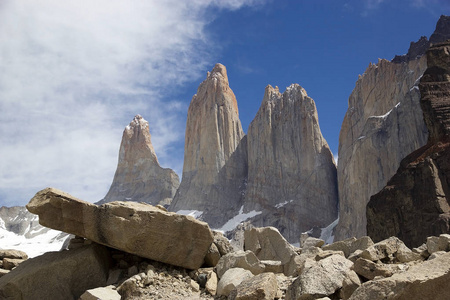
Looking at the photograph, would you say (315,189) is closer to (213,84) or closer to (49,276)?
(213,84)

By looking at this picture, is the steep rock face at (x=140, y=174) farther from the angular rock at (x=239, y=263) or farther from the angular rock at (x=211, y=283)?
the angular rock at (x=211, y=283)

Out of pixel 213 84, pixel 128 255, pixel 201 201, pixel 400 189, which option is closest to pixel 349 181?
pixel 400 189

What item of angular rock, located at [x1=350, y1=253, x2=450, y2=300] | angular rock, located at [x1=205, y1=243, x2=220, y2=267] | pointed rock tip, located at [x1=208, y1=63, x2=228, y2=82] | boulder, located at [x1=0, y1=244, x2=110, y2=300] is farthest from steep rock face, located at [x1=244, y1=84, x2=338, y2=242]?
angular rock, located at [x1=350, y1=253, x2=450, y2=300]

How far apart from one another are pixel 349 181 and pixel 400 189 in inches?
1442

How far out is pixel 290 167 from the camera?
117562 mm

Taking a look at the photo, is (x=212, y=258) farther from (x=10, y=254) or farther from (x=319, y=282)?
(x=10, y=254)

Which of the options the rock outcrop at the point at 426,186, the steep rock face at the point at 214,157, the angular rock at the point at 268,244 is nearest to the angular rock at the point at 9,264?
the angular rock at the point at 268,244

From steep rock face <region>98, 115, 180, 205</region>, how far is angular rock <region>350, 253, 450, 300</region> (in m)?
145

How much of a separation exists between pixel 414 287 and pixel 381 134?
83.1 meters

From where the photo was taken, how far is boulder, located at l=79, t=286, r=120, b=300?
10.6m

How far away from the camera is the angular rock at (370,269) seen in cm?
917

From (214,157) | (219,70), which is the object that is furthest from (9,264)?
(219,70)

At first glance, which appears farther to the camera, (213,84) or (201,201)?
(213,84)

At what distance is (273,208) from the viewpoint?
113 metres
